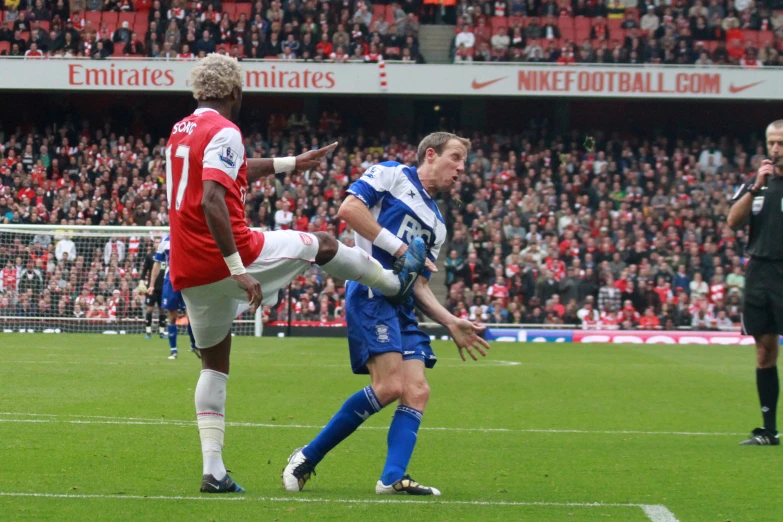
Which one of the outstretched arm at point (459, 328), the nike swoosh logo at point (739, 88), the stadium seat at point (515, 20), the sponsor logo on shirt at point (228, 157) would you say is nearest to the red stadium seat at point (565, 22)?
the stadium seat at point (515, 20)

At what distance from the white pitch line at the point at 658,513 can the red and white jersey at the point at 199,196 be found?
2305mm

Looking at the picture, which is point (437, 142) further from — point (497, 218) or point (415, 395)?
point (497, 218)

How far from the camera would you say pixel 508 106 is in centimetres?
3503

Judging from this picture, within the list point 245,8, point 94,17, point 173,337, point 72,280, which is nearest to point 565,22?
point 245,8

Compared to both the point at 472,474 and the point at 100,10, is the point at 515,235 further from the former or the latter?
the point at 472,474

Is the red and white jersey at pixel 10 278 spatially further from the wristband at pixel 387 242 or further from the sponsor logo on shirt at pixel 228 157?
the sponsor logo on shirt at pixel 228 157

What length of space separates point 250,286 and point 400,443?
4.08 feet

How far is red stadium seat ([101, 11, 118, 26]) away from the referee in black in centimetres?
2812

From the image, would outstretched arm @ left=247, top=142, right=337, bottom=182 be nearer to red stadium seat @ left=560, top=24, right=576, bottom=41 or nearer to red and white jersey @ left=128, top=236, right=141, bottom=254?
red and white jersey @ left=128, top=236, right=141, bottom=254

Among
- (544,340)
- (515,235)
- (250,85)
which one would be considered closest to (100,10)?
(250,85)

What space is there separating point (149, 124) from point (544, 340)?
15769 mm

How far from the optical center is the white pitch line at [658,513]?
5.15 meters

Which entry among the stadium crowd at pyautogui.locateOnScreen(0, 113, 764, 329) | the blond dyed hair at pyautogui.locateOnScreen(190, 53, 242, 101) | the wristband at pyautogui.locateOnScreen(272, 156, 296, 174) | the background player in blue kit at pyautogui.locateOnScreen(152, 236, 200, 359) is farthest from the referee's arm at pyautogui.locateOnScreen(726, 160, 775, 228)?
the stadium crowd at pyautogui.locateOnScreen(0, 113, 764, 329)

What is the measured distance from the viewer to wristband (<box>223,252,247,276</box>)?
209 inches
